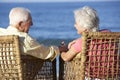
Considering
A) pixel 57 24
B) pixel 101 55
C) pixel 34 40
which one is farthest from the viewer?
pixel 57 24

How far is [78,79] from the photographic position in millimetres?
3795

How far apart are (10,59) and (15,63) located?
1.9 inches

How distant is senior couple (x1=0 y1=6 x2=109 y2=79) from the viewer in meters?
→ 3.74

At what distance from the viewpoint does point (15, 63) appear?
3717 mm

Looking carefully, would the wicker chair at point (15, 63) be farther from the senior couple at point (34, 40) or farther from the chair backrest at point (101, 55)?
the chair backrest at point (101, 55)

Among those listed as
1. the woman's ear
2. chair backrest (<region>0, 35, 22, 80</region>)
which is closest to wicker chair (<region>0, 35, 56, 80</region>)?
chair backrest (<region>0, 35, 22, 80</region>)

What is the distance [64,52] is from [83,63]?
0.25 m

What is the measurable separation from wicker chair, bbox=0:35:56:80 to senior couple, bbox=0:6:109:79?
7 centimetres

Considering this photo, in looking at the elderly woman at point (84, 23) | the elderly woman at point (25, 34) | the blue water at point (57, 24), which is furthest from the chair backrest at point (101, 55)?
the blue water at point (57, 24)

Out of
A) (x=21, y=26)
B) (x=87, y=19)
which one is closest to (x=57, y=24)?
(x=21, y=26)

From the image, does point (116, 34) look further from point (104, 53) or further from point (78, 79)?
point (78, 79)

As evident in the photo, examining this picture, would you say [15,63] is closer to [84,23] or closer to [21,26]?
[21,26]

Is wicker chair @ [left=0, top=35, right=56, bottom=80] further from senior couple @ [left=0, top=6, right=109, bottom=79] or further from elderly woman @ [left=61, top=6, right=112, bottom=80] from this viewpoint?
elderly woman @ [left=61, top=6, right=112, bottom=80]

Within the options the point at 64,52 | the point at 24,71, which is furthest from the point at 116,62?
the point at 24,71
